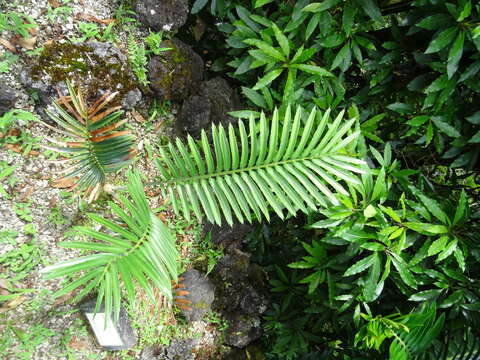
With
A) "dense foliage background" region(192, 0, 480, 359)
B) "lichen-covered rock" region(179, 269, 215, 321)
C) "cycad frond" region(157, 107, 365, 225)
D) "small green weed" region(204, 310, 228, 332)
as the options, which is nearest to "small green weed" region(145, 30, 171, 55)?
"dense foliage background" region(192, 0, 480, 359)

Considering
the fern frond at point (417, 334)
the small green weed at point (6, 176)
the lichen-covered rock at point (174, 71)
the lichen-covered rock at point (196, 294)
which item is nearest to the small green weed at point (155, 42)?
the lichen-covered rock at point (174, 71)

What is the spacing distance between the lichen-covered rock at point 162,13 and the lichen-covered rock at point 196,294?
1488 mm

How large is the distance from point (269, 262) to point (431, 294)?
1060 mm

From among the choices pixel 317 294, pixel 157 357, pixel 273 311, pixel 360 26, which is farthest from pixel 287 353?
pixel 360 26

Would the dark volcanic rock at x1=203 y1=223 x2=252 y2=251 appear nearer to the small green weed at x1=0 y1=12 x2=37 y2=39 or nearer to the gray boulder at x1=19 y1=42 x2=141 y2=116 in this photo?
the gray boulder at x1=19 y1=42 x2=141 y2=116

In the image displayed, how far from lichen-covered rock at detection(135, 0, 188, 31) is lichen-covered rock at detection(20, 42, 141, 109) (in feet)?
0.86

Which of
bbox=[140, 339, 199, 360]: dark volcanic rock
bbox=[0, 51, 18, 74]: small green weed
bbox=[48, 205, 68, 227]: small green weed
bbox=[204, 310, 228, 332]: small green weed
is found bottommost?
bbox=[204, 310, 228, 332]: small green weed

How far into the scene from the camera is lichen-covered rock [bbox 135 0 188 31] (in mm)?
1938

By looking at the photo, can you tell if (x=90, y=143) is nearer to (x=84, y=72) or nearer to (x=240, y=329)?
(x=84, y=72)

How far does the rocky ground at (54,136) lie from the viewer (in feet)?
5.56

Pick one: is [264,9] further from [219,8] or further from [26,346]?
[26,346]

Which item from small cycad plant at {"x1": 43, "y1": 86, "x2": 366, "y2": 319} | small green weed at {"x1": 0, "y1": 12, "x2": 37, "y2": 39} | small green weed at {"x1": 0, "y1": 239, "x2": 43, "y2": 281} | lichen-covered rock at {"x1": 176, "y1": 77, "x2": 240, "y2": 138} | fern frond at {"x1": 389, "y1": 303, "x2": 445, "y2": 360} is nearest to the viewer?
small cycad plant at {"x1": 43, "y1": 86, "x2": 366, "y2": 319}

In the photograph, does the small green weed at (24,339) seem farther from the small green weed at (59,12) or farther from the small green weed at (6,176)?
the small green weed at (59,12)

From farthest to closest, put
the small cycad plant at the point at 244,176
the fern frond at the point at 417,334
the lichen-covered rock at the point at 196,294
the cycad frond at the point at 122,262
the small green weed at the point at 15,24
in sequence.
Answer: the lichen-covered rock at the point at 196,294
the small green weed at the point at 15,24
the fern frond at the point at 417,334
the small cycad plant at the point at 244,176
the cycad frond at the point at 122,262
